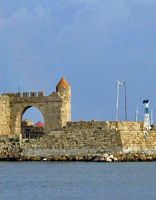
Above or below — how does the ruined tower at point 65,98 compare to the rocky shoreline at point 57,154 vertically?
above

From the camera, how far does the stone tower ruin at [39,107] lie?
6319 centimetres

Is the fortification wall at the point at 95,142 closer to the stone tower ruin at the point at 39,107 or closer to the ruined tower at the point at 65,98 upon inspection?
the stone tower ruin at the point at 39,107

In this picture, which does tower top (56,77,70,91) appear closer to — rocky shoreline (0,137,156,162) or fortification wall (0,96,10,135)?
fortification wall (0,96,10,135)

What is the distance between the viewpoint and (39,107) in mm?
64062

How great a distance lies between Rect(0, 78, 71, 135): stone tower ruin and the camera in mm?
63188

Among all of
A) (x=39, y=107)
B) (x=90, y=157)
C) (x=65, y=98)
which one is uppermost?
(x=65, y=98)
